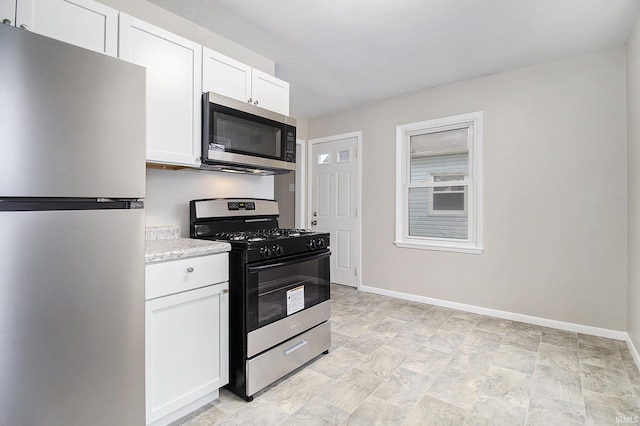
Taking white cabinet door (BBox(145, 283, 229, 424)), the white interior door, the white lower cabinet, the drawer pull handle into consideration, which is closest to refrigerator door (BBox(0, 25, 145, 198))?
the white lower cabinet

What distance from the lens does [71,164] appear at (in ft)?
3.69

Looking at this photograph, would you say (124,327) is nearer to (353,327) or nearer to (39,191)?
(39,191)

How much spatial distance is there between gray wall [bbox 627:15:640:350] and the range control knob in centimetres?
266

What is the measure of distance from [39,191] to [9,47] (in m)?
0.46

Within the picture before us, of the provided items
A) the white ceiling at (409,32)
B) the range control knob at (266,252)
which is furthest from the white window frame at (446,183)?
the range control knob at (266,252)

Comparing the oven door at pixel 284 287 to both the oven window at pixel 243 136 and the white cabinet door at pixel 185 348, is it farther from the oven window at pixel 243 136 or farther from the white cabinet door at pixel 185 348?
the oven window at pixel 243 136

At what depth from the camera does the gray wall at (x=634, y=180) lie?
2.29 metres

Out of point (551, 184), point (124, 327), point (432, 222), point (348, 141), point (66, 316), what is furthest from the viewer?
point (348, 141)

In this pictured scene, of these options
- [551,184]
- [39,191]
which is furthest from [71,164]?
[551,184]

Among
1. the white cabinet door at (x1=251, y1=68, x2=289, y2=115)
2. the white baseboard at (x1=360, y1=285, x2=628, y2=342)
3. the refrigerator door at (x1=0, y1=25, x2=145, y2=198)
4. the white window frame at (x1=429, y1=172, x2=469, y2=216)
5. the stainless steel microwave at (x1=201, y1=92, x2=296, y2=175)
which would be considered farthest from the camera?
the white window frame at (x1=429, y1=172, x2=469, y2=216)

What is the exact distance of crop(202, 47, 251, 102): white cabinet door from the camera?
2.12 meters

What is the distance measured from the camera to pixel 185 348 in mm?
1654

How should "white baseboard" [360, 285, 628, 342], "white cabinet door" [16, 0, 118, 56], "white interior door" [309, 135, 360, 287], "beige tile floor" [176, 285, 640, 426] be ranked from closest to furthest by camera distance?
"white cabinet door" [16, 0, 118, 56]
"beige tile floor" [176, 285, 640, 426]
"white baseboard" [360, 285, 628, 342]
"white interior door" [309, 135, 360, 287]

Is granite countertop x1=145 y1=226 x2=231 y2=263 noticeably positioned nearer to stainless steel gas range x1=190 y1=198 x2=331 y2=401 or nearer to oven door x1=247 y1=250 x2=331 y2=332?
stainless steel gas range x1=190 y1=198 x2=331 y2=401
